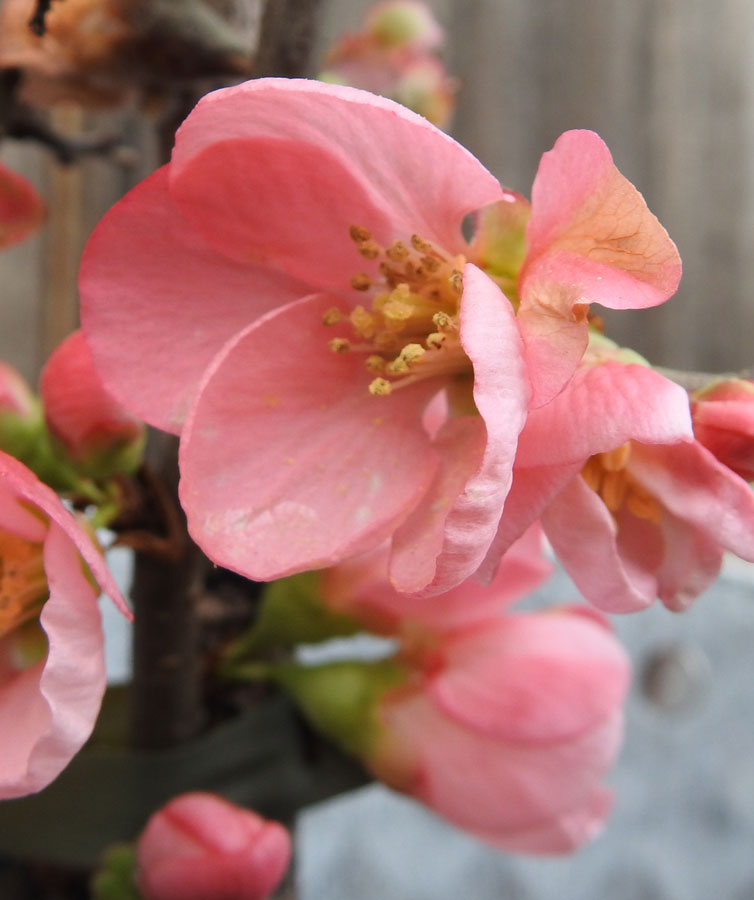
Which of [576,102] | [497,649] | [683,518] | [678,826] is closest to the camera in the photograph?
[683,518]

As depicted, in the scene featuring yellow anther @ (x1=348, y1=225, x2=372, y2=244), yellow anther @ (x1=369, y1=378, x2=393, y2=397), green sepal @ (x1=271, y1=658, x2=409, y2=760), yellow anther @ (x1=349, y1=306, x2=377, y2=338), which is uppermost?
yellow anther @ (x1=348, y1=225, x2=372, y2=244)

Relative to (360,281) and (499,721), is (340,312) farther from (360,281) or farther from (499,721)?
(499,721)

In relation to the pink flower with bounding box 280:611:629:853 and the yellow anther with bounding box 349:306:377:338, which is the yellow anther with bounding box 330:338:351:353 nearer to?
the yellow anther with bounding box 349:306:377:338

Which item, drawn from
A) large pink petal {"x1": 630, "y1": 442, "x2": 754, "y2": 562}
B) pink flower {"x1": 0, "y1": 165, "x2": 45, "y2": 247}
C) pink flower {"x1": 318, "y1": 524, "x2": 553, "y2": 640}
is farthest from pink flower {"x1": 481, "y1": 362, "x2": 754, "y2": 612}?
pink flower {"x1": 0, "y1": 165, "x2": 45, "y2": 247}

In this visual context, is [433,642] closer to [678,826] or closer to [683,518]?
[683,518]

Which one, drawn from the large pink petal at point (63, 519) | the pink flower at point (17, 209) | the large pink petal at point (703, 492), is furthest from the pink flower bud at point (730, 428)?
the pink flower at point (17, 209)

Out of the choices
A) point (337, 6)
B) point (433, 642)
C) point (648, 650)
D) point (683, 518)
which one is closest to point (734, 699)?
point (648, 650)

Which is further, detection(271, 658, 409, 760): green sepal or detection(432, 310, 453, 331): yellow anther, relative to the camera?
detection(271, 658, 409, 760): green sepal

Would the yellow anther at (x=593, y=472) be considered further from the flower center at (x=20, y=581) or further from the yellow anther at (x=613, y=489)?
the flower center at (x=20, y=581)
